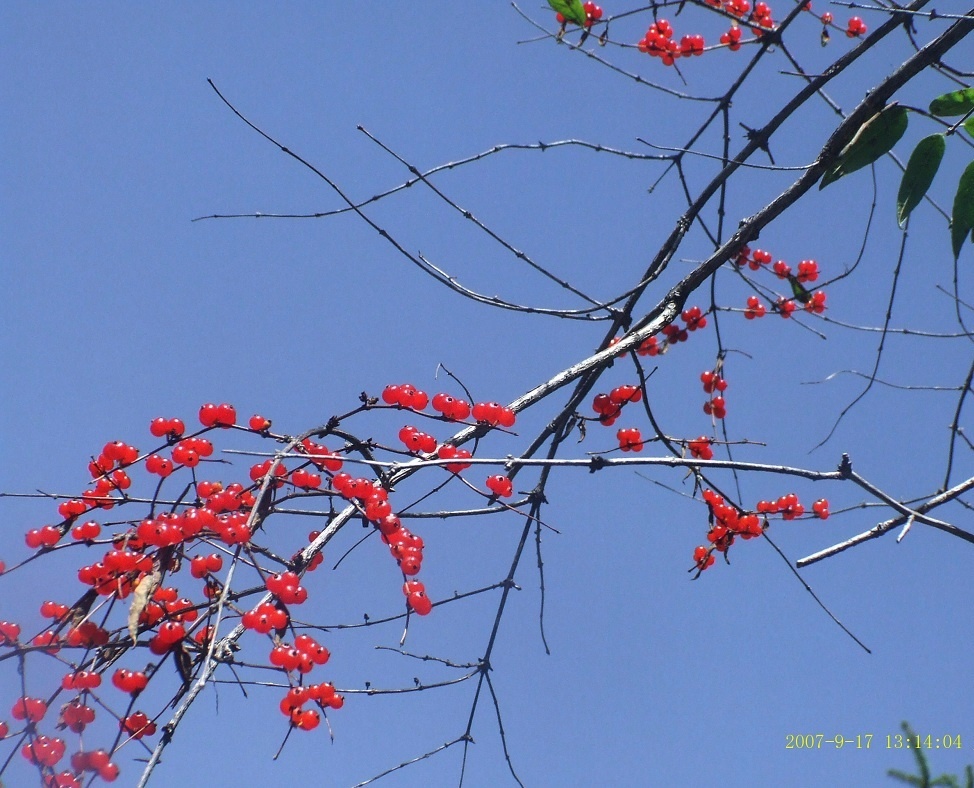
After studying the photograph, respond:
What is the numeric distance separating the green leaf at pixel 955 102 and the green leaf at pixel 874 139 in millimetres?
87

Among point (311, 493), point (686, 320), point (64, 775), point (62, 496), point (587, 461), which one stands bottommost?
point (64, 775)

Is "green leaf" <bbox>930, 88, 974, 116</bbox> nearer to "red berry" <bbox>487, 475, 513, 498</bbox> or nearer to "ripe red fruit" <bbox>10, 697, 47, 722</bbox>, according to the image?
"red berry" <bbox>487, 475, 513, 498</bbox>

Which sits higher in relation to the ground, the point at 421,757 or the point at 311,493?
the point at 311,493

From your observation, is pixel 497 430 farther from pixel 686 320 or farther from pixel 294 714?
pixel 686 320

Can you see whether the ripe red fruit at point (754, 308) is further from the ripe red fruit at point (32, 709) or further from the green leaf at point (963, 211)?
the ripe red fruit at point (32, 709)

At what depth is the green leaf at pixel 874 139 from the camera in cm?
230

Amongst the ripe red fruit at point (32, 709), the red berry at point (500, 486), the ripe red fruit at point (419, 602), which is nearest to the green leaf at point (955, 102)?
the red berry at point (500, 486)

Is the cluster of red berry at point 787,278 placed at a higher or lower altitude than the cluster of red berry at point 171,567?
higher

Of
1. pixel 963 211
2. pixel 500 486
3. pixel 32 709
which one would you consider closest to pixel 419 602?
pixel 500 486

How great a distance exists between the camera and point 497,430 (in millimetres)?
2098

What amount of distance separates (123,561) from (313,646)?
0.42 m

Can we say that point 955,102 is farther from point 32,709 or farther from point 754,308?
point 32,709

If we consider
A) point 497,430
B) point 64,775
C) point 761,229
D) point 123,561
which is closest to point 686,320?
point 761,229

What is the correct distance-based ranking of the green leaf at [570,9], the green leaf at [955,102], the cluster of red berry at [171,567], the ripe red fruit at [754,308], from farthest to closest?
the ripe red fruit at [754,308]
the green leaf at [570,9]
the green leaf at [955,102]
the cluster of red berry at [171,567]
